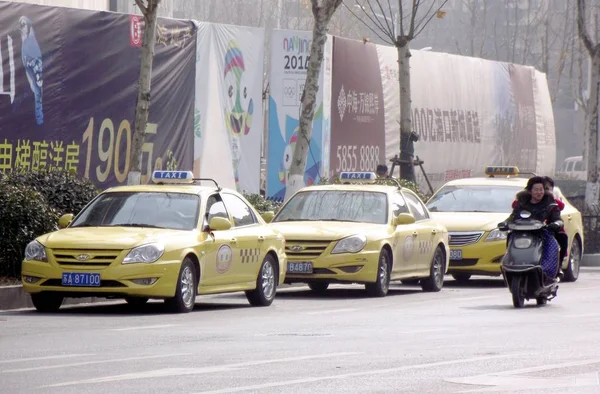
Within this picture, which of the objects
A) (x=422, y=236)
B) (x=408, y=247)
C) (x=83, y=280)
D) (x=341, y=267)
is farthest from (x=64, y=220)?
(x=422, y=236)

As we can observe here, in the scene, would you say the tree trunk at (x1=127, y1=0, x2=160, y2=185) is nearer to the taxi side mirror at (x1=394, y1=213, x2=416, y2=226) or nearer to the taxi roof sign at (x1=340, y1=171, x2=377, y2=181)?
the taxi roof sign at (x1=340, y1=171, x2=377, y2=181)

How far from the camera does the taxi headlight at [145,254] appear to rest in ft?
54.3

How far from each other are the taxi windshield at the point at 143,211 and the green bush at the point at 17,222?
118 cm

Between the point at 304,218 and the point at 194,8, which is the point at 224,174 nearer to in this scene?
the point at 304,218

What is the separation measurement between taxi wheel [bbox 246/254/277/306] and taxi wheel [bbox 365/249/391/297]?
71.5 inches

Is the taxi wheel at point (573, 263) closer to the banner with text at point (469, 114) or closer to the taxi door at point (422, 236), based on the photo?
the taxi door at point (422, 236)

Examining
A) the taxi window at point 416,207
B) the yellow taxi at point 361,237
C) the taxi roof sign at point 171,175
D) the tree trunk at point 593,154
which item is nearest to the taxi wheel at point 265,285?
the yellow taxi at point 361,237

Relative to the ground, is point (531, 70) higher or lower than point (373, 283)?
higher

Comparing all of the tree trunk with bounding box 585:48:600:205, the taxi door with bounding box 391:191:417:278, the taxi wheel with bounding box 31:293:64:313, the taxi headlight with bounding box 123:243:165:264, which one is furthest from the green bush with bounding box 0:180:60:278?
the tree trunk with bounding box 585:48:600:205

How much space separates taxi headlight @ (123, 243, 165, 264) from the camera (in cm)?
1656

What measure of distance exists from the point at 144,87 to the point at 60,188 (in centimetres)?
257

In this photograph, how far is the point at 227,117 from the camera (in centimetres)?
2936

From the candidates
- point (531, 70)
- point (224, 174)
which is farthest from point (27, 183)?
point (531, 70)

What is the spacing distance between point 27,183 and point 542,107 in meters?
30.8
